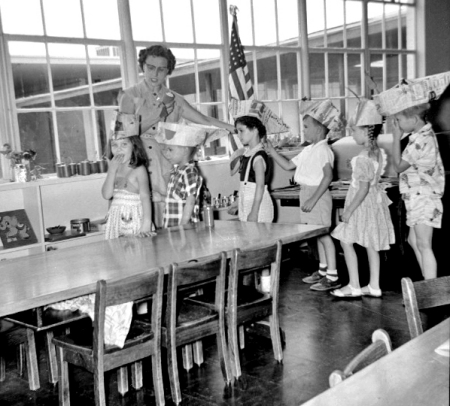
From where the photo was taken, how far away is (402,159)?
4.54 m

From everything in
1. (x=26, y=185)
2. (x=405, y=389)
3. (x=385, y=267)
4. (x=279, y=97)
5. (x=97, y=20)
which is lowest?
(x=385, y=267)

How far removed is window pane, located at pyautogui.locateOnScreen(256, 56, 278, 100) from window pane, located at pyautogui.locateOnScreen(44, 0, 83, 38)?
252cm

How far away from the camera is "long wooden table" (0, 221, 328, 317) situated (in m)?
2.67

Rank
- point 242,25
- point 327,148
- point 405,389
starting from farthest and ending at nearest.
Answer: point 242,25, point 327,148, point 405,389

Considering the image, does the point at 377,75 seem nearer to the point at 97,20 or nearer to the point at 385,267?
the point at 385,267

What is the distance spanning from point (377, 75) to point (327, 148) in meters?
4.55

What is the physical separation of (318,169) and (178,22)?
8.49ft

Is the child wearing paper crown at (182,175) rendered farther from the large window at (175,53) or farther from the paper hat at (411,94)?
the large window at (175,53)

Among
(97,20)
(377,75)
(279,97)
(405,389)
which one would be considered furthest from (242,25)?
(405,389)

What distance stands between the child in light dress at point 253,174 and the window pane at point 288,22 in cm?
313

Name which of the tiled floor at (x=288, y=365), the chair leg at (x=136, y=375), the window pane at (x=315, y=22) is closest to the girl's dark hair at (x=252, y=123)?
the tiled floor at (x=288, y=365)

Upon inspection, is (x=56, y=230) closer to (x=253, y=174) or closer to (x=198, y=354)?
(x=253, y=174)

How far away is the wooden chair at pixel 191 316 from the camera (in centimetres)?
305

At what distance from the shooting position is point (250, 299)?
3600 mm
